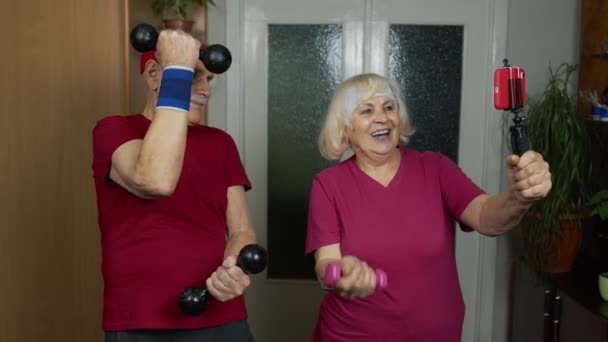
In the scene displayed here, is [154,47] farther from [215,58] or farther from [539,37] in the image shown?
[539,37]

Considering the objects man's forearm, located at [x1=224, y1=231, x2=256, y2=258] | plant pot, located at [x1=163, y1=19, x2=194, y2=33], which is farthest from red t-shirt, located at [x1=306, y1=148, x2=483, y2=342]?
plant pot, located at [x1=163, y1=19, x2=194, y2=33]

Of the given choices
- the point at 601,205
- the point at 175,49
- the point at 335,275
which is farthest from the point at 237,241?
the point at 601,205

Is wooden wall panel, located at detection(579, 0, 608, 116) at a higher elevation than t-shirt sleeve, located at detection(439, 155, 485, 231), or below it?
higher

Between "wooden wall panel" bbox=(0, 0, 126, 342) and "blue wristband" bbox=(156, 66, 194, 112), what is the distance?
0.93m

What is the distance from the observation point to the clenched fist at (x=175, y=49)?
1312mm

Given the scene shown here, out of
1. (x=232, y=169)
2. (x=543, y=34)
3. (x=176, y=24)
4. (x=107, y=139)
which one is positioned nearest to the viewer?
(x=107, y=139)

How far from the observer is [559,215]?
2541 mm

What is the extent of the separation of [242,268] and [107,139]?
407 mm

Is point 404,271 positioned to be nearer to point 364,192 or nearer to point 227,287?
point 364,192

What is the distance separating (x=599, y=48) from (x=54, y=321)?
2299 mm

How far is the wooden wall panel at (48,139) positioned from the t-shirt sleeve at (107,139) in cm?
74

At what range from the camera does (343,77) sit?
9.93 ft

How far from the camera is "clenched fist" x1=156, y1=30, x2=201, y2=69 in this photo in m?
1.31

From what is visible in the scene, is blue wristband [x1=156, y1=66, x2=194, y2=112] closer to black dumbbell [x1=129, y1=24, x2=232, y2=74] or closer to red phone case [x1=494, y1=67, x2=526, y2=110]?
black dumbbell [x1=129, y1=24, x2=232, y2=74]
